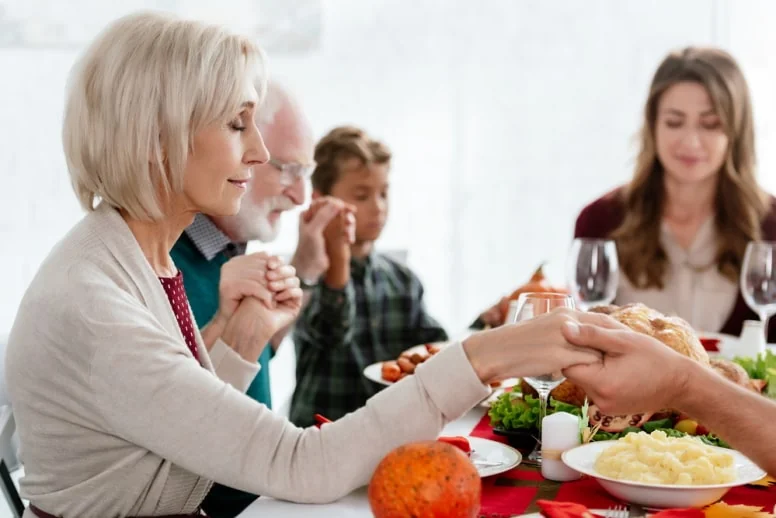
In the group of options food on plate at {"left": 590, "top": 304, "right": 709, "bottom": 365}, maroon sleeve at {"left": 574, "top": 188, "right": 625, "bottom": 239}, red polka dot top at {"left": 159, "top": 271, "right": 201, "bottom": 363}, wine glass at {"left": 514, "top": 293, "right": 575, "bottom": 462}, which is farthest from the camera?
maroon sleeve at {"left": 574, "top": 188, "right": 625, "bottom": 239}

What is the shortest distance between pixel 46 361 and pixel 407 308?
220cm

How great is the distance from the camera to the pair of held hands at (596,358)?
4.25 feet

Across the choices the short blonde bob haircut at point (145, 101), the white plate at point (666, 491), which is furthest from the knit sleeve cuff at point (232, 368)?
the white plate at point (666, 491)

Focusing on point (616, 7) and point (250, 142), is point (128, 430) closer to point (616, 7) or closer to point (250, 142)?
point (250, 142)

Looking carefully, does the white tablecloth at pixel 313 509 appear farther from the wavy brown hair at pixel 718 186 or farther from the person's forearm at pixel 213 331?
the wavy brown hair at pixel 718 186

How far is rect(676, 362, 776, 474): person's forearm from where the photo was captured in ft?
4.35

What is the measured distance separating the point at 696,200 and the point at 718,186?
3.7 inches

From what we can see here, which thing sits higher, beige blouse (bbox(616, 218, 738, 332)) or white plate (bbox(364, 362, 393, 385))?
white plate (bbox(364, 362, 393, 385))

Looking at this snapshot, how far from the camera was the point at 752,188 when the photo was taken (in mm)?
3303

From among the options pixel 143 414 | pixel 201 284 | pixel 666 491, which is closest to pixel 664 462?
pixel 666 491

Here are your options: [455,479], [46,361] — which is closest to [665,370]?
[455,479]

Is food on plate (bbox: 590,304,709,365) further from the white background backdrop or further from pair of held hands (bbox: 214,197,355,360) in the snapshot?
the white background backdrop

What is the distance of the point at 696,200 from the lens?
10.9 feet

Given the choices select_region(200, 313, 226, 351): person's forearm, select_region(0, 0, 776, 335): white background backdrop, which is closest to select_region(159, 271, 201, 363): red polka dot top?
select_region(200, 313, 226, 351): person's forearm
